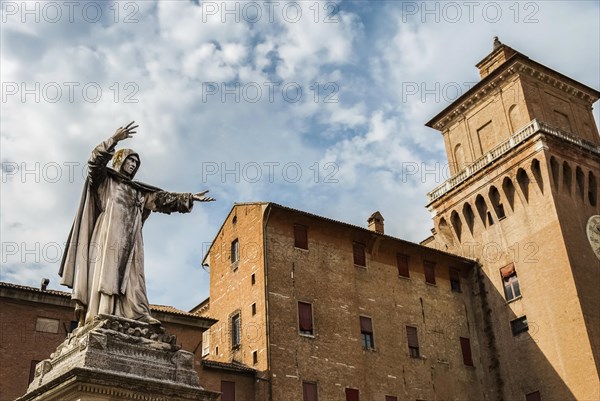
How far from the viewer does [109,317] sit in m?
6.52

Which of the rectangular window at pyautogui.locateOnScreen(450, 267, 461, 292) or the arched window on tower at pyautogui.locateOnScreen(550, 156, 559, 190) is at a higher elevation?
the arched window on tower at pyautogui.locateOnScreen(550, 156, 559, 190)

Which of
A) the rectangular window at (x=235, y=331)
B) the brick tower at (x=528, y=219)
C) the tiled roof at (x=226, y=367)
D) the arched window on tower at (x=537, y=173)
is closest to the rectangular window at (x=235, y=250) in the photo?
the rectangular window at (x=235, y=331)

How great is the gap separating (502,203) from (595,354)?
919 centimetres

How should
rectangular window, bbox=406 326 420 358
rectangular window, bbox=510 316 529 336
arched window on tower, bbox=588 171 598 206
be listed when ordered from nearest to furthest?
rectangular window, bbox=406 326 420 358
rectangular window, bbox=510 316 529 336
arched window on tower, bbox=588 171 598 206

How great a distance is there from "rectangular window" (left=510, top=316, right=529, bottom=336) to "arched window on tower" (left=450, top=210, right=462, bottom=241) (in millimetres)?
6429

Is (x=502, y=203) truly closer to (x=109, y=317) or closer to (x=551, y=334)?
(x=551, y=334)

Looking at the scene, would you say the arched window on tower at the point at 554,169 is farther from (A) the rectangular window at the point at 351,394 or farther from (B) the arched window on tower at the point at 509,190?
(A) the rectangular window at the point at 351,394

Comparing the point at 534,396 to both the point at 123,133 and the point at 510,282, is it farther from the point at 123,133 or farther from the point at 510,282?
the point at 123,133

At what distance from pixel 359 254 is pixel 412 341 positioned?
4.91 m

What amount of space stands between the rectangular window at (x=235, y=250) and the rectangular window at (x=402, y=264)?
8.20 metres

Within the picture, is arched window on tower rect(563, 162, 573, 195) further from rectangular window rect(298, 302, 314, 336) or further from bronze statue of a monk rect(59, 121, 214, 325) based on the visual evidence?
bronze statue of a monk rect(59, 121, 214, 325)

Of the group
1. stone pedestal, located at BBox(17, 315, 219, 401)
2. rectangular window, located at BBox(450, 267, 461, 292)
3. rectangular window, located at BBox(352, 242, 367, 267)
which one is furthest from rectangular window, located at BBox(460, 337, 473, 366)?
stone pedestal, located at BBox(17, 315, 219, 401)

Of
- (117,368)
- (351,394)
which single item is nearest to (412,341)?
(351,394)

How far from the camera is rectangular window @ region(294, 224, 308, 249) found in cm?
3158
